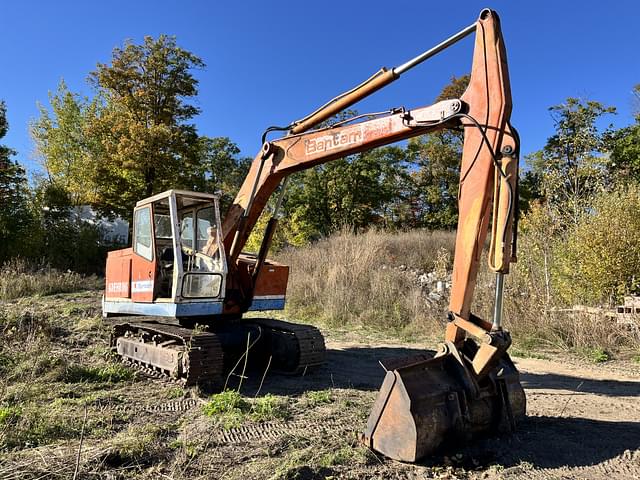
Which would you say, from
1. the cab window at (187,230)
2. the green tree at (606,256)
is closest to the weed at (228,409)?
the cab window at (187,230)

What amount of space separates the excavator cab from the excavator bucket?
3.20m

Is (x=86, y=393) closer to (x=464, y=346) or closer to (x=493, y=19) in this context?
(x=464, y=346)

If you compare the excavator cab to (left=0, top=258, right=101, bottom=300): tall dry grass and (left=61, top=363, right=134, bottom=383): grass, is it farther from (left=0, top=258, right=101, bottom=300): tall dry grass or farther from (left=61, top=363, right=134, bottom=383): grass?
(left=0, top=258, right=101, bottom=300): tall dry grass

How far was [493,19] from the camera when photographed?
438 cm

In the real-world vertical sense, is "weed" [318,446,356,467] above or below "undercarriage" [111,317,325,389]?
below

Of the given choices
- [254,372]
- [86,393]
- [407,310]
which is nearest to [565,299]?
[407,310]

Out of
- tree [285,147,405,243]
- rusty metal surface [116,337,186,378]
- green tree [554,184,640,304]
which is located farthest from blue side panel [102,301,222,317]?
tree [285,147,405,243]

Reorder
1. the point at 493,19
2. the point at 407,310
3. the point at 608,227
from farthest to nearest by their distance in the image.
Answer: the point at 407,310
the point at 608,227
the point at 493,19

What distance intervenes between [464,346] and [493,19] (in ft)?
9.63

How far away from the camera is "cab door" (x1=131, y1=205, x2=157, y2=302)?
266 inches

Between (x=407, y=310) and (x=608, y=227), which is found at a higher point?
(x=608, y=227)

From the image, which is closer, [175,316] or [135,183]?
[175,316]

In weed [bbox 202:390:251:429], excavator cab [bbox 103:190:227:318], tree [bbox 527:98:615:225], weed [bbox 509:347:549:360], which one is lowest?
weed [bbox 509:347:549:360]

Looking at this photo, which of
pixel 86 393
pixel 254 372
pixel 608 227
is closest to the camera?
pixel 86 393
